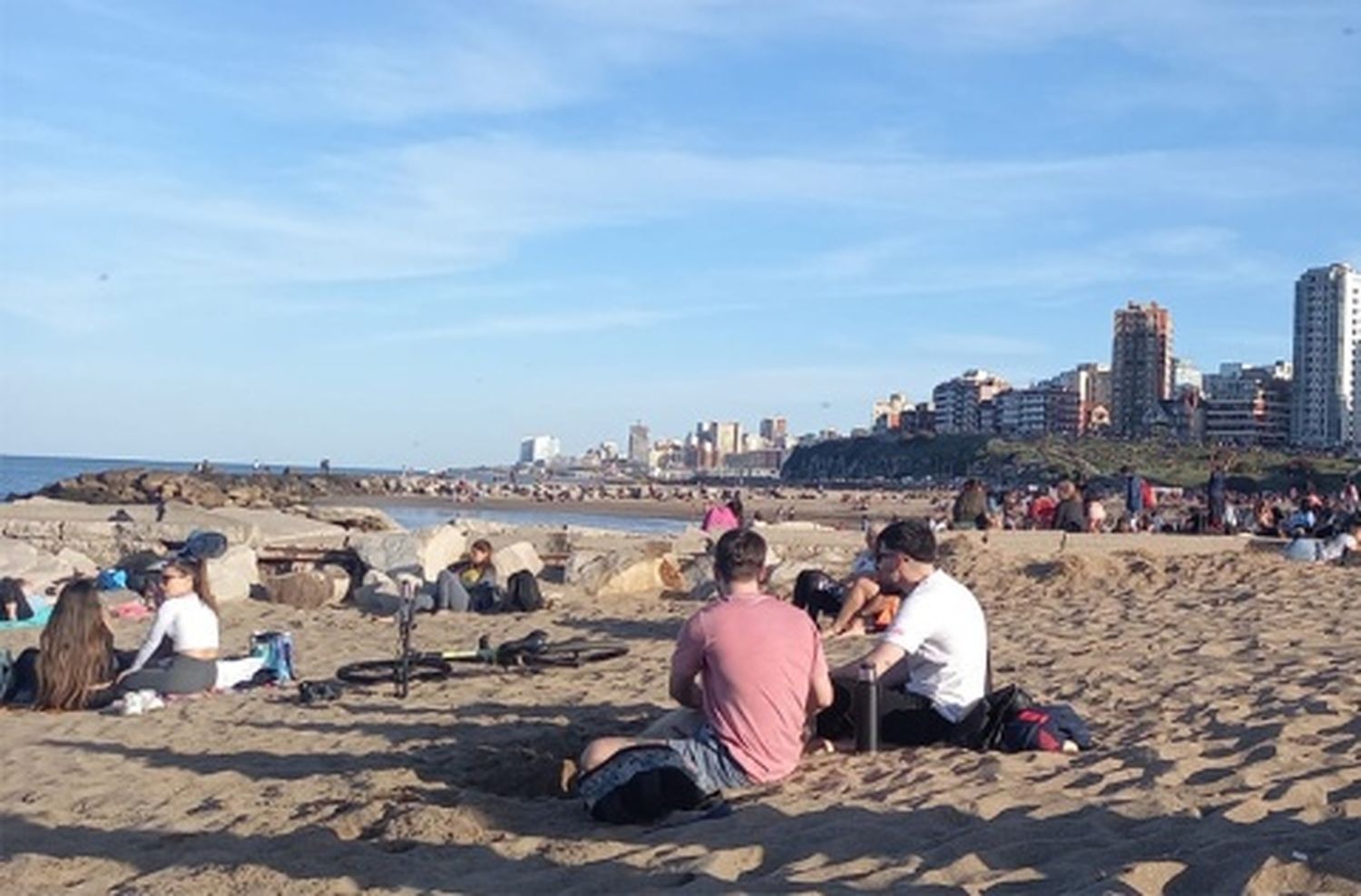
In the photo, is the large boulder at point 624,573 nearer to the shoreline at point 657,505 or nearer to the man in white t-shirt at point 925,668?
the man in white t-shirt at point 925,668

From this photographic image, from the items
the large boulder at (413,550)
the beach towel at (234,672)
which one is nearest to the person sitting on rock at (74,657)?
the beach towel at (234,672)

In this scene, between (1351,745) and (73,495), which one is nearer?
(1351,745)

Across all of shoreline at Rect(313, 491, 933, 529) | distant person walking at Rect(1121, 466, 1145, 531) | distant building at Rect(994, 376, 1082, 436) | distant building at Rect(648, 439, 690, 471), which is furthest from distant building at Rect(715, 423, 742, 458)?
distant person walking at Rect(1121, 466, 1145, 531)

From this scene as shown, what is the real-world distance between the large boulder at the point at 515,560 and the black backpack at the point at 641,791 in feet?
32.1

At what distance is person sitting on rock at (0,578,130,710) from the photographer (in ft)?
30.1

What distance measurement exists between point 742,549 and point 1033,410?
421 feet

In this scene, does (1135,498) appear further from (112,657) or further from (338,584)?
(112,657)

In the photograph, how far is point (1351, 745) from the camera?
5.84m

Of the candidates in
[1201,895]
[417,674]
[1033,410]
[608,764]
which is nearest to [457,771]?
[608,764]

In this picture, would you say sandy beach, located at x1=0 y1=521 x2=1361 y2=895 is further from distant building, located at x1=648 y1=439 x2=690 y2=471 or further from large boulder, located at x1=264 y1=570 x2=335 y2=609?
distant building, located at x1=648 y1=439 x2=690 y2=471

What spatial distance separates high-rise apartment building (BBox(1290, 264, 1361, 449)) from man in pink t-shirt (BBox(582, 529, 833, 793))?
118301mm

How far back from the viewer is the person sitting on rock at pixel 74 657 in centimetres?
918

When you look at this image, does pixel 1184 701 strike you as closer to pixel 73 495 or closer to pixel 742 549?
→ pixel 742 549

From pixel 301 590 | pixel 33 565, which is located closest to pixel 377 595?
pixel 301 590
